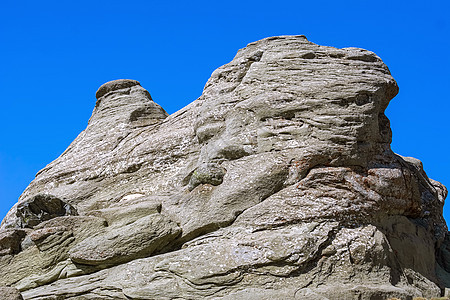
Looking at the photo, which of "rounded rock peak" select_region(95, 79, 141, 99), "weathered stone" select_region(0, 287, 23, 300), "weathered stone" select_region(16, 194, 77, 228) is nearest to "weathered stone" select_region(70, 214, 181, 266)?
"weathered stone" select_region(0, 287, 23, 300)

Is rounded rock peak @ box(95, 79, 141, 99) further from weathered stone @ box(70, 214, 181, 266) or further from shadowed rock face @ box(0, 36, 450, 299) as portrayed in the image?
weathered stone @ box(70, 214, 181, 266)

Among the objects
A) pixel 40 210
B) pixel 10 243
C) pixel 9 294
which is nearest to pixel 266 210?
pixel 9 294

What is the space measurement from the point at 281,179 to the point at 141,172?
757 cm

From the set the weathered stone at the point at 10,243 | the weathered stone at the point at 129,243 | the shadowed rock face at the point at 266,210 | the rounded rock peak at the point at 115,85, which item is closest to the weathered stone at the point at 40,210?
the shadowed rock face at the point at 266,210

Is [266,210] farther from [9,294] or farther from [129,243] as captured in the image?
[9,294]

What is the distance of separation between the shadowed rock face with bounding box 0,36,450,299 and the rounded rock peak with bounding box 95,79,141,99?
27.4ft

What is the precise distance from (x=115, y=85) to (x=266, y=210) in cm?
1595

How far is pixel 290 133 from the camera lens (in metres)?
20.0

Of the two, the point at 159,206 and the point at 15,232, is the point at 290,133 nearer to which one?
the point at 159,206

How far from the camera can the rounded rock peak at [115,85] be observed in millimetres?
32031

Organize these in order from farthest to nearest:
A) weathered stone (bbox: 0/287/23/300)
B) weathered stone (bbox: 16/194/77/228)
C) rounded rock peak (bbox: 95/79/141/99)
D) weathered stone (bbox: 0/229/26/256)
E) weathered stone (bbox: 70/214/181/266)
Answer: rounded rock peak (bbox: 95/79/141/99) < weathered stone (bbox: 16/194/77/228) < weathered stone (bbox: 0/229/26/256) < weathered stone (bbox: 70/214/181/266) < weathered stone (bbox: 0/287/23/300)

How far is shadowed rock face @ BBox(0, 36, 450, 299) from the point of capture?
17.3 m

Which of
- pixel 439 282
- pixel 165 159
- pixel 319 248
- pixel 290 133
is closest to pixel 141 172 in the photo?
pixel 165 159

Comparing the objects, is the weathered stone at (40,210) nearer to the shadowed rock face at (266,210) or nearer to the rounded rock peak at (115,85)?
the shadowed rock face at (266,210)
